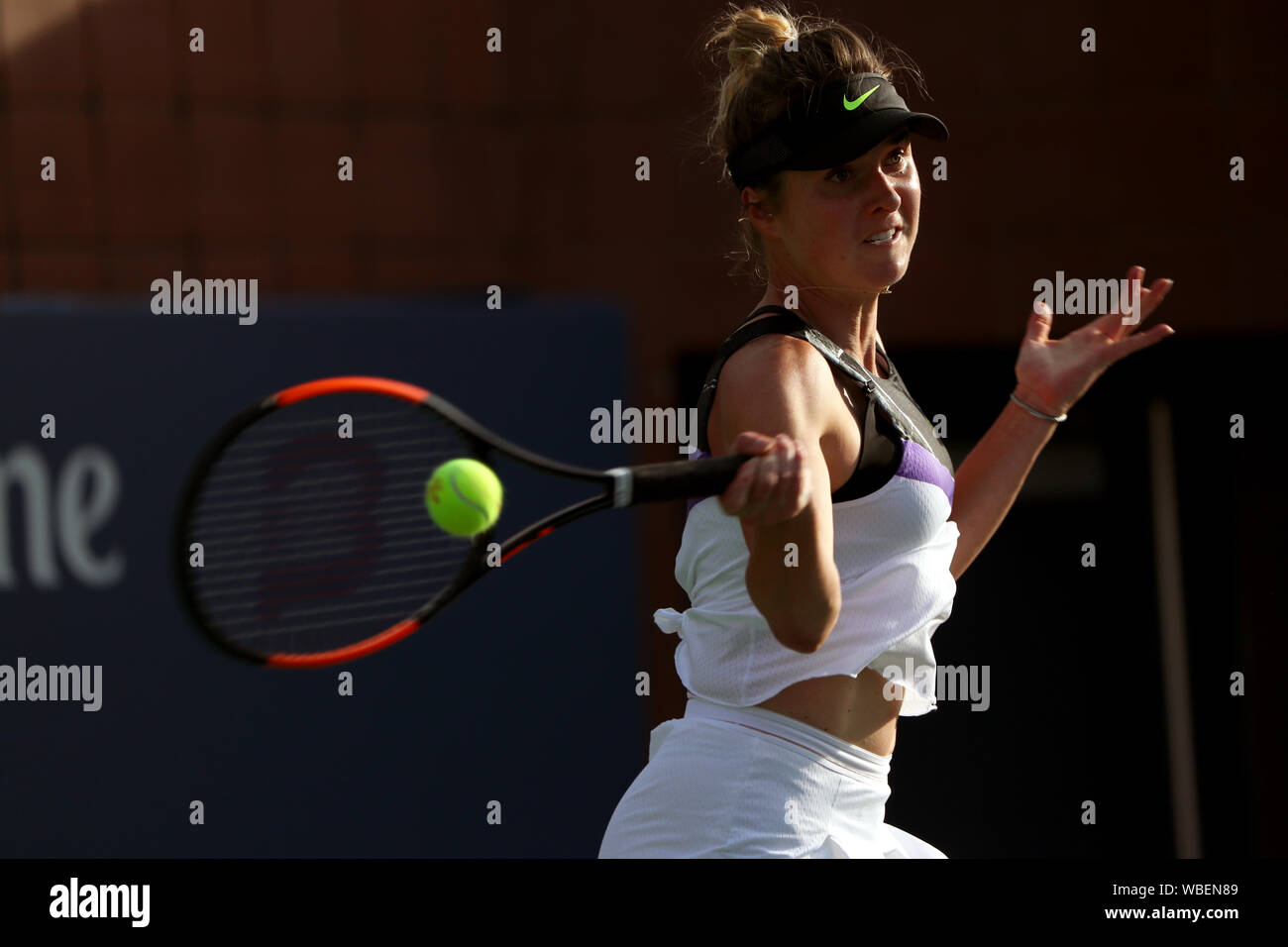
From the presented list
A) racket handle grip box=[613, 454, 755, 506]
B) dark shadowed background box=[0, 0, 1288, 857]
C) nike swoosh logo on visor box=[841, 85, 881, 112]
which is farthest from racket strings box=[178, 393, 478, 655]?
dark shadowed background box=[0, 0, 1288, 857]

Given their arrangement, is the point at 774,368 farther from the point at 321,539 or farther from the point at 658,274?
the point at 658,274

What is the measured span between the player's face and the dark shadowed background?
2.29 meters

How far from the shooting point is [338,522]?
304 centimetres

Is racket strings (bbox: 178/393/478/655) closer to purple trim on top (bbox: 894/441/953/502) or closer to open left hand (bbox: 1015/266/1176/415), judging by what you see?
purple trim on top (bbox: 894/441/953/502)

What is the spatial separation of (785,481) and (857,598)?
0.29 m

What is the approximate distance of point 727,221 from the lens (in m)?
4.82

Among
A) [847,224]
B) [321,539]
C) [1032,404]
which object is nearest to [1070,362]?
[1032,404]

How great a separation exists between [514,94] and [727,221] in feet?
2.28

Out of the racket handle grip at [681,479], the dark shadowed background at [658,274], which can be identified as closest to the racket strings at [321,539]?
the racket handle grip at [681,479]

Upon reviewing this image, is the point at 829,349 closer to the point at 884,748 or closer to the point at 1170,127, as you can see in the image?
the point at 884,748

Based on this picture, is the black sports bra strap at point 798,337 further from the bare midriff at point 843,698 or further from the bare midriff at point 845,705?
the bare midriff at point 845,705

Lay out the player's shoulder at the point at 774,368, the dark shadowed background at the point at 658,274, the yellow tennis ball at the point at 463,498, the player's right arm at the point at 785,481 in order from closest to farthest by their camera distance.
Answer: the player's right arm at the point at 785,481
the player's shoulder at the point at 774,368
the yellow tennis ball at the point at 463,498
the dark shadowed background at the point at 658,274

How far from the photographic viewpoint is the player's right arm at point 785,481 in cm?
182
